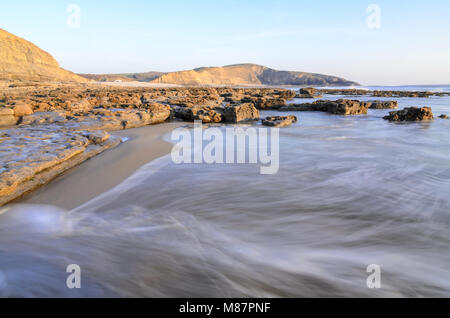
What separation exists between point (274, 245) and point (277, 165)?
2314 millimetres

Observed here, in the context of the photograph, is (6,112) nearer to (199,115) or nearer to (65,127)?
(65,127)

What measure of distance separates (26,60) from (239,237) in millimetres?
80375

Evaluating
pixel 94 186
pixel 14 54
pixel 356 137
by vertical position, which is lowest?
pixel 94 186

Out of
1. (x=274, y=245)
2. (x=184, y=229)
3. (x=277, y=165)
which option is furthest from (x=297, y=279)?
(x=277, y=165)

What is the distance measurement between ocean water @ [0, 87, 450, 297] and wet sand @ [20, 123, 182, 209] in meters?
0.19

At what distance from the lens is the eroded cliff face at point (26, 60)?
2059 inches

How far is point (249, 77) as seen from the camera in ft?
486

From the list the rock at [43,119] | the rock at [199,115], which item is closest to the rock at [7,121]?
the rock at [43,119]

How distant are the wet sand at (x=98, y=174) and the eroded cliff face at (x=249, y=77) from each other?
309ft

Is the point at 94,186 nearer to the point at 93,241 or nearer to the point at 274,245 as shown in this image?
the point at 93,241

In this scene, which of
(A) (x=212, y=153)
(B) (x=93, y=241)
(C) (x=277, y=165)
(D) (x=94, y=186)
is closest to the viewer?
(B) (x=93, y=241)

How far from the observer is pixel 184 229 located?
2330 mm

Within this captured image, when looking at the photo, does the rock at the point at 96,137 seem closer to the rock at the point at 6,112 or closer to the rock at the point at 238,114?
the rock at the point at 6,112

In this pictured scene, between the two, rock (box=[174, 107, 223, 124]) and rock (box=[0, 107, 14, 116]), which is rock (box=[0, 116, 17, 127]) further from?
rock (box=[174, 107, 223, 124])
